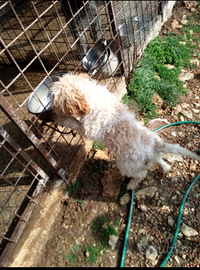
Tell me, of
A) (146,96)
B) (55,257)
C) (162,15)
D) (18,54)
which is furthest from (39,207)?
(162,15)

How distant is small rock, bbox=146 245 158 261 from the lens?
7.41 feet

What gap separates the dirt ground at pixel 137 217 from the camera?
230 centimetres

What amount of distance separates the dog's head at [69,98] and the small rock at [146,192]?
54.6 inches

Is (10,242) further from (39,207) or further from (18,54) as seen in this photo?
(18,54)

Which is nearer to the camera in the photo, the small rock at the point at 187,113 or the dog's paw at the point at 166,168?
the dog's paw at the point at 166,168

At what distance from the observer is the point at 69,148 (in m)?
3.24

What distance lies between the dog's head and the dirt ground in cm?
120

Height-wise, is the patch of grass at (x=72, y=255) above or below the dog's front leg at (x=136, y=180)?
below

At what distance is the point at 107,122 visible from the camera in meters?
2.40

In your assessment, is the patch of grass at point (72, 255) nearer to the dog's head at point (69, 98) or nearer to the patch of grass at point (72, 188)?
the patch of grass at point (72, 188)

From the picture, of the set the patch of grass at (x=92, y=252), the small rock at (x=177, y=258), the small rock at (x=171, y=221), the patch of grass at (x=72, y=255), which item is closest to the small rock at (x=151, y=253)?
the small rock at (x=177, y=258)

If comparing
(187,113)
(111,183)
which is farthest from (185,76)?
(111,183)

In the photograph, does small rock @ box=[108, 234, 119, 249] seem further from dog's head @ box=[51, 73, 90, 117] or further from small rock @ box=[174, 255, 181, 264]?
dog's head @ box=[51, 73, 90, 117]

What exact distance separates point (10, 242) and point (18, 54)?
4.42 metres
